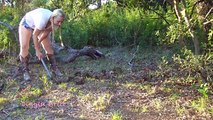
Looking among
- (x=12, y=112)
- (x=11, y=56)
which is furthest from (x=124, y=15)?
(x=12, y=112)

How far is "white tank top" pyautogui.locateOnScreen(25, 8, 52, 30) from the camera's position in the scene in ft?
20.8

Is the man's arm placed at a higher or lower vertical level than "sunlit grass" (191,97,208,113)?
higher

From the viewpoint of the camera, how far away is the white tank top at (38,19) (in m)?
6.34

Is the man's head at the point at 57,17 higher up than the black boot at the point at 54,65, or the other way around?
the man's head at the point at 57,17

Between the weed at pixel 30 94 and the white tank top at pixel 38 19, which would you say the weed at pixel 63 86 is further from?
the white tank top at pixel 38 19

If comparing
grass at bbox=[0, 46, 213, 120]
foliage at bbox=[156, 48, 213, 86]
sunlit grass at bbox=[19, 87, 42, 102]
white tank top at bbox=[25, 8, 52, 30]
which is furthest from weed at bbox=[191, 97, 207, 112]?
white tank top at bbox=[25, 8, 52, 30]

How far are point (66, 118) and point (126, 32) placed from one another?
193 inches

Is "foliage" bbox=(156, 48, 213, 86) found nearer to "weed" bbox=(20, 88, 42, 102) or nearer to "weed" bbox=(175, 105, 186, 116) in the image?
"weed" bbox=(175, 105, 186, 116)

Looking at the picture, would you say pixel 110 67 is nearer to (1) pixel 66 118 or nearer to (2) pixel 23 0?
(1) pixel 66 118

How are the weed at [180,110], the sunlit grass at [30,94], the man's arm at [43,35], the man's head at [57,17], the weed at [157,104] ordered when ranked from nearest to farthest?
the weed at [180,110] < the weed at [157,104] < the sunlit grass at [30,94] < the man's head at [57,17] < the man's arm at [43,35]

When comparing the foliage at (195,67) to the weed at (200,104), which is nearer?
the weed at (200,104)

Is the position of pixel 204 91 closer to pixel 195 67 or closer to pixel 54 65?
pixel 195 67

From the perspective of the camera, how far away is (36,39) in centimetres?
659

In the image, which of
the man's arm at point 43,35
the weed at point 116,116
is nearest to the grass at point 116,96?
the weed at point 116,116
